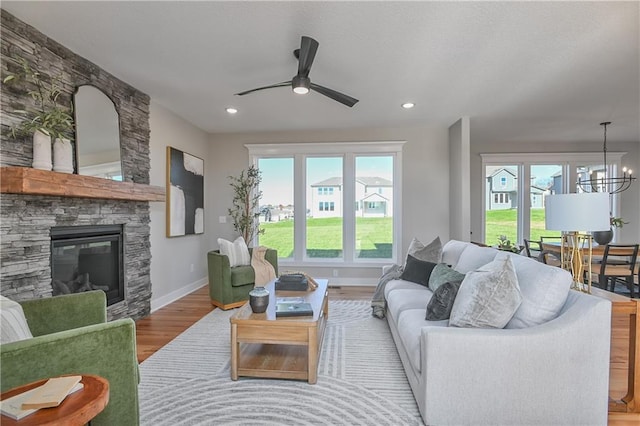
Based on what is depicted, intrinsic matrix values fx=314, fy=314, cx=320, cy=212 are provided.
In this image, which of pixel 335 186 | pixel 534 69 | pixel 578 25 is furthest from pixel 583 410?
pixel 335 186

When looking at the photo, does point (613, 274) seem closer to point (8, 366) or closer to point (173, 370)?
point (173, 370)

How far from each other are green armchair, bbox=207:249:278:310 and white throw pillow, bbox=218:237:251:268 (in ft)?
0.36

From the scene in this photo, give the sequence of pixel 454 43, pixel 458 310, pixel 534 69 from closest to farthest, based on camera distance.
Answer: pixel 458 310 → pixel 454 43 → pixel 534 69

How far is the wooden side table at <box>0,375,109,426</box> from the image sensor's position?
1.01 m

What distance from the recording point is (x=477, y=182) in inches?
247

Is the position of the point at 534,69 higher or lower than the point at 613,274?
higher

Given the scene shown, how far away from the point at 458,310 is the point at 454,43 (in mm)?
2107

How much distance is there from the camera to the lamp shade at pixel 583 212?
6.57 feet

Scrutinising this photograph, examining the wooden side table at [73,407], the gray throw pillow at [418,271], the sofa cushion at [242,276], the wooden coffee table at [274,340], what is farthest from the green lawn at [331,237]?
the wooden side table at [73,407]

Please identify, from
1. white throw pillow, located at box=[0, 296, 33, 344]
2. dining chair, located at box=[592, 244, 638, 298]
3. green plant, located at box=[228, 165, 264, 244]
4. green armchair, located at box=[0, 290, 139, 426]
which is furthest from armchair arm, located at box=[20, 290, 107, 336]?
dining chair, located at box=[592, 244, 638, 298]

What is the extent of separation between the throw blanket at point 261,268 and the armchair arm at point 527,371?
2.73 metres

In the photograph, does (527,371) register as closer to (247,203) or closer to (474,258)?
(474,258)

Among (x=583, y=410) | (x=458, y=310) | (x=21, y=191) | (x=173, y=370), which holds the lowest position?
(x=173, y=370)

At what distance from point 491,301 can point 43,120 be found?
11.4 feet
